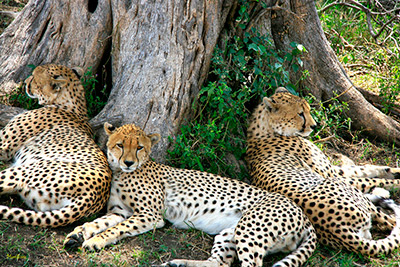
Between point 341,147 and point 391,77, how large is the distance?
163 centimetres

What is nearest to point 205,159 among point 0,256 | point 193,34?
point 193,34

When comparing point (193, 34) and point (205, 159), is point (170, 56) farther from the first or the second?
point (205, 159)

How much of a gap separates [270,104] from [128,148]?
5.75ft

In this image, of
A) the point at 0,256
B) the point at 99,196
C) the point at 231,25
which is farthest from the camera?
the point at 231,25

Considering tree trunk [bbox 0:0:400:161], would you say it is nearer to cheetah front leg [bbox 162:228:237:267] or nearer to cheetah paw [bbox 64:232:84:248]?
cheetah front leg [bbox 162:228:237:267]

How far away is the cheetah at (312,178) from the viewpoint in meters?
4.14

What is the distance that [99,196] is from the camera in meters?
4.16

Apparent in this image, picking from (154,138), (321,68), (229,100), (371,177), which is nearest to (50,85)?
(154,138)

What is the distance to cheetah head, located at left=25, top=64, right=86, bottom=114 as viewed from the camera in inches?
203

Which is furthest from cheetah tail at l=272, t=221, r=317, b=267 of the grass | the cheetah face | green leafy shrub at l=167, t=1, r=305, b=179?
the cheetah face

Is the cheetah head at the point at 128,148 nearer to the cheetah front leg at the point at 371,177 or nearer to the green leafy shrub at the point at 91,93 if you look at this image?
the green leafy shrub at the point at 91,93

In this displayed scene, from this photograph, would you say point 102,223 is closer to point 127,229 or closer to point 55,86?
point 127,229

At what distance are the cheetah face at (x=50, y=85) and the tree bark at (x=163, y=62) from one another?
1.59 ft

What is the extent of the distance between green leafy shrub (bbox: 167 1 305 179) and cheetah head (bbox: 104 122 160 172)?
1.89 feet
